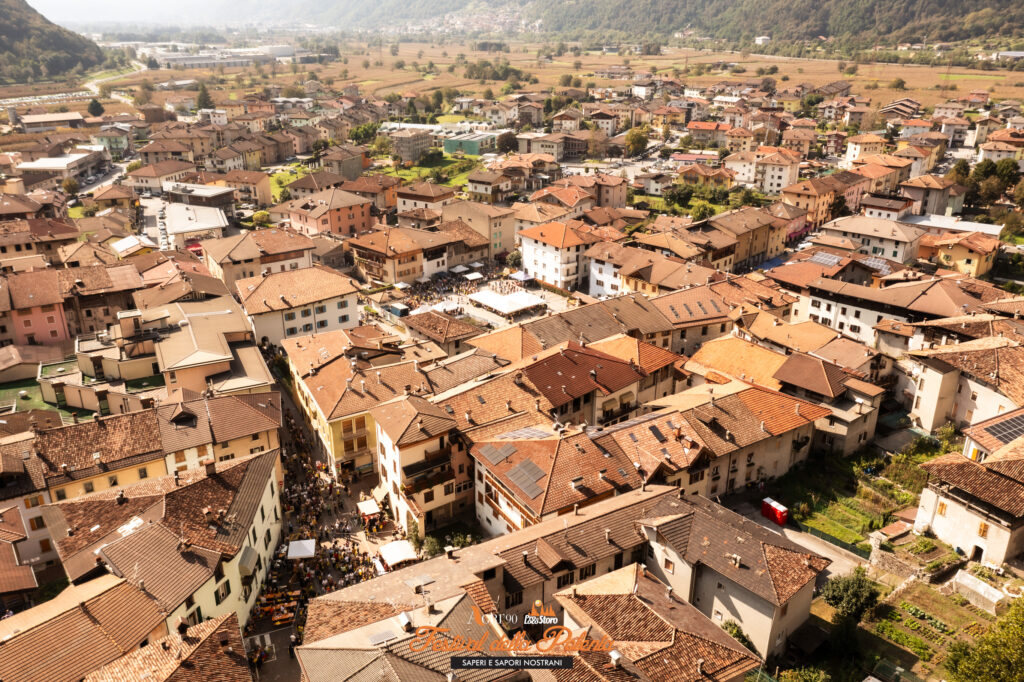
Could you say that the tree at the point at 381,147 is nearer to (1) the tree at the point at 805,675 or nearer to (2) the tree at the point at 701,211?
(2) the tree at the point at 701,211

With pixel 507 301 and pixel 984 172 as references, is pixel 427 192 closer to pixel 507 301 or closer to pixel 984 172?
pixel 507 301

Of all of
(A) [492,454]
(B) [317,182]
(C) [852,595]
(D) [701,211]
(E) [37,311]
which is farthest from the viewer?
(B) [317,182]

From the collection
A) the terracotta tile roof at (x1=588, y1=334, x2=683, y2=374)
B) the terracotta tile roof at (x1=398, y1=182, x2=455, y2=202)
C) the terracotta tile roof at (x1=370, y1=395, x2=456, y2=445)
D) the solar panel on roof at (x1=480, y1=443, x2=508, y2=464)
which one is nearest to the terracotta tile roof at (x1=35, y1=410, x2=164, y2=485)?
the terracotta tile roof at (x1=370, y1=395, x2=456, y2=445)

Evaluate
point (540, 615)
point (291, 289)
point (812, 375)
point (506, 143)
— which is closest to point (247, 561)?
point (540, 615)

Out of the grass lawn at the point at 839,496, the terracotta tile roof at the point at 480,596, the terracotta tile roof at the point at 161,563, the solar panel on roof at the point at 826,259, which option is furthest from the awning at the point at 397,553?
the solar panel on roof at the point at 826,259

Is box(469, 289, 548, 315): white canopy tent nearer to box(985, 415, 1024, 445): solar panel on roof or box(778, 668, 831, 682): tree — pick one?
box(985, 415, 1024, 445): solar panel on roof

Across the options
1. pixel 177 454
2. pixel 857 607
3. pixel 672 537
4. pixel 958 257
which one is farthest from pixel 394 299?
pixel 958 257
